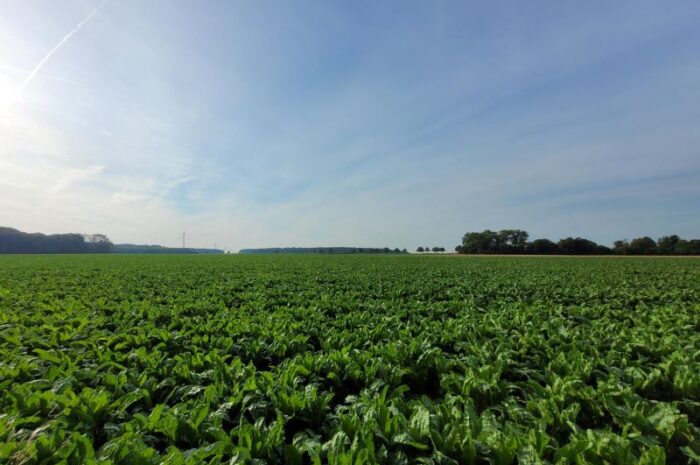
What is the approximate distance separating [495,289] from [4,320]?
16606mm

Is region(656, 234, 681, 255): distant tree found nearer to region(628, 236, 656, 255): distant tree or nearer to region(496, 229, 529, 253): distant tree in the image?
region(628, 236, 656, 255): distant tree

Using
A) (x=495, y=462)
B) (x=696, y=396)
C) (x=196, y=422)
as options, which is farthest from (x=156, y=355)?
(x=696, y=396)

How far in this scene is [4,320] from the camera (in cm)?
710

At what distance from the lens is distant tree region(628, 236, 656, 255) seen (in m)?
83.5

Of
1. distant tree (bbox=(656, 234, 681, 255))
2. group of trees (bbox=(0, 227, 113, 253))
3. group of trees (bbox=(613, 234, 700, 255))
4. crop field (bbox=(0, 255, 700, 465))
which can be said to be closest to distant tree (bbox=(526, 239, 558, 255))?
group of trees (bbox=(613, 234, 700, 255))

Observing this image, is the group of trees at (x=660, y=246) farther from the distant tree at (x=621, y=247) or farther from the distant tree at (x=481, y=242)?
the distant tree at (x=481, y=242)

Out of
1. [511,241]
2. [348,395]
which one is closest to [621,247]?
[511,241]

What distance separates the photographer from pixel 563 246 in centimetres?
9106

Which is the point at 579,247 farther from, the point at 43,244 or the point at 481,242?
the point at 43,244

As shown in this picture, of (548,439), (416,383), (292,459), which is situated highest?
(548,439)

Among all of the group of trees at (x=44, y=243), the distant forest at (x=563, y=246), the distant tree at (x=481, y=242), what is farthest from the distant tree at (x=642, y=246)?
the group of trees at (x=44, y=243)

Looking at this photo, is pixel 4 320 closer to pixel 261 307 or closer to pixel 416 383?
pixel 261 307

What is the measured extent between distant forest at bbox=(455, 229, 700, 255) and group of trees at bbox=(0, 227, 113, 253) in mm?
154313

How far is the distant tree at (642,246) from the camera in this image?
8350 cm
